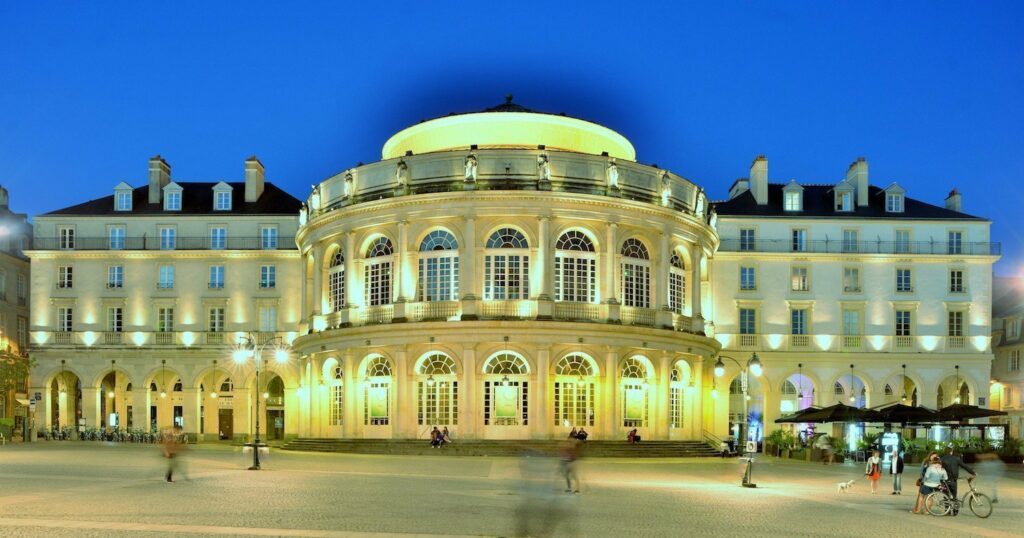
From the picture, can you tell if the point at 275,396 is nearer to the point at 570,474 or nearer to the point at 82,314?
the point at 82,314

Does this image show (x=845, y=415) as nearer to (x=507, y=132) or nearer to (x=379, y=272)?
(x=507, y=132)

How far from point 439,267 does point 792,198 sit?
30402mm

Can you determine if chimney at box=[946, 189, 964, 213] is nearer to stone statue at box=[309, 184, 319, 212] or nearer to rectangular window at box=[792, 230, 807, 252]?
rectangular window at box=[792, 230, 807, 252]

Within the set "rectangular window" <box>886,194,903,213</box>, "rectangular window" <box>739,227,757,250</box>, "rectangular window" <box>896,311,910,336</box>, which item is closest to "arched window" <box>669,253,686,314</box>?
"rectangular window" <box>739,227,757,250</box>

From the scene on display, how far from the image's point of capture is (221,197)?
76.4m

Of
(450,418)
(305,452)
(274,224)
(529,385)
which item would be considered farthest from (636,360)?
(274,224)

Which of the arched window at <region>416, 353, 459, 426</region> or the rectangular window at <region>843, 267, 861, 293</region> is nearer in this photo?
the arched window at <region>416, 353, 459, 426</region>

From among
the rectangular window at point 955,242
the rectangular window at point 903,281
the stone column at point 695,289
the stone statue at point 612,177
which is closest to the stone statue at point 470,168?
the stone statue at point 612,177

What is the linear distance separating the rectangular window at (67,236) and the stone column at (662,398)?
41.1 meters

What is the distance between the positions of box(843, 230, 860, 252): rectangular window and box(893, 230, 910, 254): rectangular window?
2.41 m

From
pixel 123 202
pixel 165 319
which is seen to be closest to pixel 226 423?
pixel 165 319

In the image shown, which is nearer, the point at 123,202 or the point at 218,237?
the point at 218,237

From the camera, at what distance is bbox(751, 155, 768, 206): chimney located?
76.2m

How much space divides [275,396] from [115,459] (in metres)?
32.8
